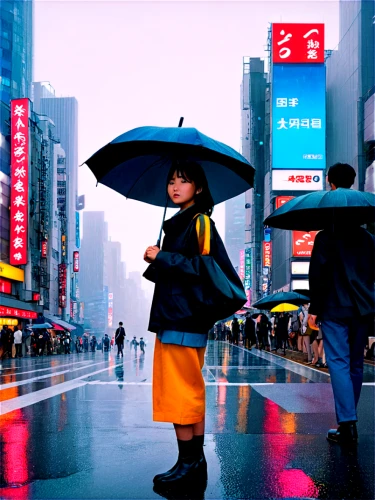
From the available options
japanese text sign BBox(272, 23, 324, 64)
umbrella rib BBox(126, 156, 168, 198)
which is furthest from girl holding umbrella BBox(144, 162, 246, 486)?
japanese text sign BBox(272, 23, 324, 64)

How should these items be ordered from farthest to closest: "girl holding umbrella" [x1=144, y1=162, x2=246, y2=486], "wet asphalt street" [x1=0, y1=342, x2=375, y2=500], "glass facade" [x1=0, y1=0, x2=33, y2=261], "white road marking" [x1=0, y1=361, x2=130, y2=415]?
"glass facade" [x1=0, y1=0, x2=33, y2=261], "white road marking" [x1=0, y1=361, x2=130, y2=415], "girl holding umbrella" [x1=144, y1=162, x2=246, y2=486], "wet asphalt street" [x1=0, y1=342, x2=375, y2=500]

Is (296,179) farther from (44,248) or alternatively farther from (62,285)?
(62,285)

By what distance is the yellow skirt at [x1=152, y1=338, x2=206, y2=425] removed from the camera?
339 centimetres

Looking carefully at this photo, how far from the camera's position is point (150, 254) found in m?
3.52

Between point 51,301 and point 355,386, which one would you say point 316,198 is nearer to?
point 355,386

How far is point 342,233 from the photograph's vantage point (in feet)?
16.5

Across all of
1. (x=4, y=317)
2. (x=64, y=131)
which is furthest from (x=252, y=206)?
(x=64, y=131)

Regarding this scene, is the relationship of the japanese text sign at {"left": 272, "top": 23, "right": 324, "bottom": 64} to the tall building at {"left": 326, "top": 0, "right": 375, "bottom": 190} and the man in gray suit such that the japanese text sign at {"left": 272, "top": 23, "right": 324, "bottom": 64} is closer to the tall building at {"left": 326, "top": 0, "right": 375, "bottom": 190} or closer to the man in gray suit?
the tall building at {"left": 326, "top": 0, "right": 375, "bottom": 190}

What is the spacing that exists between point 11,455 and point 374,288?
291 centimetres

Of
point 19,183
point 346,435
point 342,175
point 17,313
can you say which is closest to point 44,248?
point 17,313

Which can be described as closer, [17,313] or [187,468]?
[187,468]

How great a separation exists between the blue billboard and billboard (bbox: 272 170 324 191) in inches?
17.9

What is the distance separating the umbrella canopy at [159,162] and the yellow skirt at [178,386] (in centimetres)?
109

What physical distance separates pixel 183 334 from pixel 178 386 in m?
0.28
